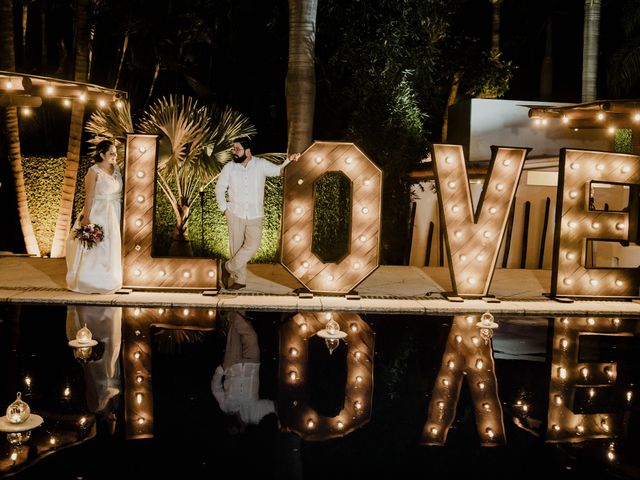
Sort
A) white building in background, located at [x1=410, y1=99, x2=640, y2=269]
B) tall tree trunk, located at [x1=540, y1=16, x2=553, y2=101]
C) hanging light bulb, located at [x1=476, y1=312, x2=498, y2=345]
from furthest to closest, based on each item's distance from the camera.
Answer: tall tree trunk, located at [x1=540, y1=16, x2=553, y2=101] < white building in background, located at [x1=410, y1=99, x2=640, y2=269] < hanging light bulb, located at [x1=476, y1=312, x2=498, y2=345]

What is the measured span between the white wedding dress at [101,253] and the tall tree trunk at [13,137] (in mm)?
5164

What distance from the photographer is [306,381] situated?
6.71 metres

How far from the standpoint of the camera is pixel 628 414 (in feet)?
20.0

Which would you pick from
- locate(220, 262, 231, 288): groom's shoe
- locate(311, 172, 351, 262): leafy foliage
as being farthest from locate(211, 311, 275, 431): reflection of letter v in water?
locate(311, 172, 351, 262): leafy foliage

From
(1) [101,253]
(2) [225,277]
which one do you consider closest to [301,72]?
(2) [225,277]

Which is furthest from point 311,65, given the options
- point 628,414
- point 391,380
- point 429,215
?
point 628,414

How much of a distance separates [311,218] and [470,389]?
5.19 m

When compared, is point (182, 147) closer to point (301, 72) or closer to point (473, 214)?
point (301, 72)

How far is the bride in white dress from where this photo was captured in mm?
10906

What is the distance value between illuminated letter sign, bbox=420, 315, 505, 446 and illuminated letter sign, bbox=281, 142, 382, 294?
2500mm

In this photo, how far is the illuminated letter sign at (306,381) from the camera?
220 inches

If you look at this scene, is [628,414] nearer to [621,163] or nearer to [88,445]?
[88,445]

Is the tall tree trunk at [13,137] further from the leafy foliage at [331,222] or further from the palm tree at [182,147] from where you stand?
the leafy foliage at [331,222]

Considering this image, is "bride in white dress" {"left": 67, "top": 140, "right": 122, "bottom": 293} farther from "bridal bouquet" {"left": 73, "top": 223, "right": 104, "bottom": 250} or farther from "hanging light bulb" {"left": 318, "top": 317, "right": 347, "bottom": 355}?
"hanging light bulb" {"left": 318, "top": 317, "right": 347, "bottom": 355}
